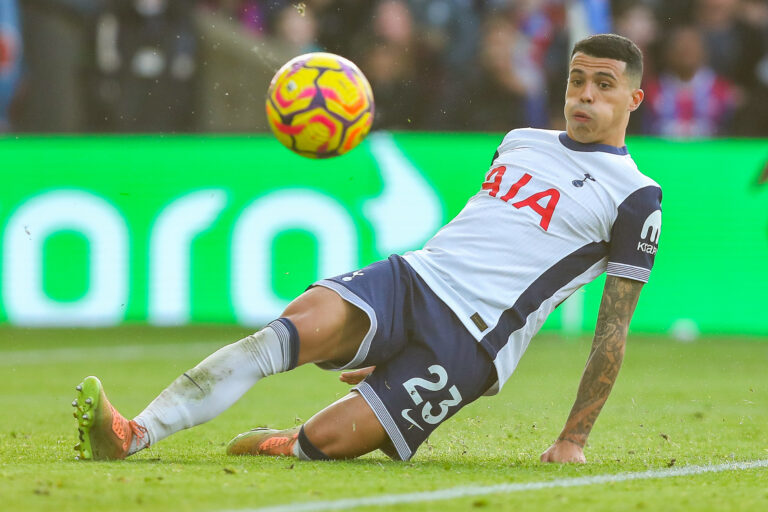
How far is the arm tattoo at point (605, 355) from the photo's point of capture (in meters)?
5.52

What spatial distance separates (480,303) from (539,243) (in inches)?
14.8

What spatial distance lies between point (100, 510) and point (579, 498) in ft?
5.34

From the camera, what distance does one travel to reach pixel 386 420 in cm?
547

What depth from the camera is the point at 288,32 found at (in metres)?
12.5

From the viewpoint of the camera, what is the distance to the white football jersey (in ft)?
18.1

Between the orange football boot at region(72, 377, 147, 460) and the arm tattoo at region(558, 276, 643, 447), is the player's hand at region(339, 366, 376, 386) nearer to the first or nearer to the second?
the arm tattoo at region(558, 276, 643, 447)

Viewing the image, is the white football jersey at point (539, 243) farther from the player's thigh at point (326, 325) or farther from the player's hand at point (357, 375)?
the player's hand at point (357, 375)

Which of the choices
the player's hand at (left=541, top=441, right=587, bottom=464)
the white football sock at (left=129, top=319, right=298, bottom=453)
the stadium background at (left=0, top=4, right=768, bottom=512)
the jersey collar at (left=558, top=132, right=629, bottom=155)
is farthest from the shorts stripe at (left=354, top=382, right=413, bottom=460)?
the stadium background at (left=0, top=4, right=768, bottom=512)

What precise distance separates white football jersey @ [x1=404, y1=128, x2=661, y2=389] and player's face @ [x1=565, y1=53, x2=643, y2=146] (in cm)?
8

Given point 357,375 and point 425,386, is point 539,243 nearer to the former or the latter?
point 425,386

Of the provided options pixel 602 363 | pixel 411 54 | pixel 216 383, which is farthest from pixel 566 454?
pixel 411 54

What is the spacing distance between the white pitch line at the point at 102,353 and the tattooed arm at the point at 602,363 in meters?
5.75

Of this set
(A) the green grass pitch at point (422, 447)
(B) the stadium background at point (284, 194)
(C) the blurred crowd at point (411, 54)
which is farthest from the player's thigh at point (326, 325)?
(C) the blurred crowd at point (411, 54)

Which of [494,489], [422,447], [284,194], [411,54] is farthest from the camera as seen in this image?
[411,54]
